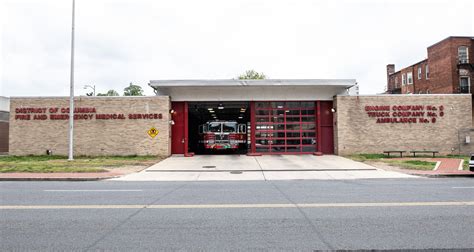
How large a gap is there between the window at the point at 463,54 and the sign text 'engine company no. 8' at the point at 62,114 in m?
33.9

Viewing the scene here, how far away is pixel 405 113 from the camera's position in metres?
25.7

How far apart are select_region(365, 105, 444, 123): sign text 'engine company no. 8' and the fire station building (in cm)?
3

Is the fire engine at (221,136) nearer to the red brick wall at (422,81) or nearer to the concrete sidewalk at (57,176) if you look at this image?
the concrete sidewalk at (57,176)

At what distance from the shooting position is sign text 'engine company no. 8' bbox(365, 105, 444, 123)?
25.6 m

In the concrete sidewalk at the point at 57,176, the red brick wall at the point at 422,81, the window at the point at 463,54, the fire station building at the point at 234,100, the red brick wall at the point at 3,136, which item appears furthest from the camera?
the red brick wall at the point at 422,81

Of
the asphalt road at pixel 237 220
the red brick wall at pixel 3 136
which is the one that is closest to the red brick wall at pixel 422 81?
the asphalt road at pixel 237 220

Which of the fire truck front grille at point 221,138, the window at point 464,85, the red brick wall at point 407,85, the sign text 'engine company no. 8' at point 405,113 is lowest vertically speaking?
the fire truck front grille at point 221,138

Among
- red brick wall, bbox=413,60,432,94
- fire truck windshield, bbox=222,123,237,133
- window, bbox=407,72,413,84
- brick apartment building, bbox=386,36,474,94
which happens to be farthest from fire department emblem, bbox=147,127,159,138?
window, bbox=407,72,413,84

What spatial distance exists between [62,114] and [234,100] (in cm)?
1199

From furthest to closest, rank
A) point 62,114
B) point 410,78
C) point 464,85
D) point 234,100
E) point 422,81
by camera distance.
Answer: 1. point 410,78
2. point 422,81
3. point 464,85
4. point 234,100
5. point 62,114

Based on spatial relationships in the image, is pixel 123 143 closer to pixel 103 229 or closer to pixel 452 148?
pixel 103 229

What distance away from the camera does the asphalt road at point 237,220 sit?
17.7 feet

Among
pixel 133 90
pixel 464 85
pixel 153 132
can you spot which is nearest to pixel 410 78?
pixel 464 85

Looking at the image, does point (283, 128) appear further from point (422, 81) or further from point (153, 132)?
point (422, 81)
